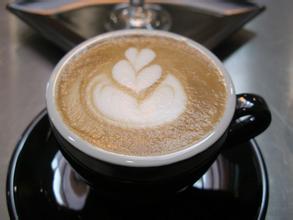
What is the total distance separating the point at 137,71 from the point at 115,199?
0.52 feet

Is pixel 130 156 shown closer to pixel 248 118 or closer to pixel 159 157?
pixel 159 157

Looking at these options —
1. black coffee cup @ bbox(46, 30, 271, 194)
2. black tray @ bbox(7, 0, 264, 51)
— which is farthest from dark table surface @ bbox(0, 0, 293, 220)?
black coffee cup @ bbox(46, 30, 271, 194)

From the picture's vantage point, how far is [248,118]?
0.54 metres

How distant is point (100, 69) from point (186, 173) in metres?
0.17

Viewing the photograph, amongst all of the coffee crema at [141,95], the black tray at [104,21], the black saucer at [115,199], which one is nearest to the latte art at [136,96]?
the coffee crema at [141,95]

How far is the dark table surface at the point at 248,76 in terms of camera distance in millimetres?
646

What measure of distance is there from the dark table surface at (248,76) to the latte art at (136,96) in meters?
0.20

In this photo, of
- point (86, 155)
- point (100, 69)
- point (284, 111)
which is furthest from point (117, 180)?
point (284, 111)

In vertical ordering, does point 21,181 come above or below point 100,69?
below

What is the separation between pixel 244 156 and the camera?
0.59 meters

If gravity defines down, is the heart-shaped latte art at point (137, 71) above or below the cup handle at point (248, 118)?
above

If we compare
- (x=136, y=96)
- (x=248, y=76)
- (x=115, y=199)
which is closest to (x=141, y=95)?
(x=136, y=96)

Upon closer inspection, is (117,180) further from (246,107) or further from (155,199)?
(246,107)

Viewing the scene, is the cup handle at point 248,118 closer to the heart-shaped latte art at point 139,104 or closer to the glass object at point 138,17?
the heart-shaped latte art at point 139,104
